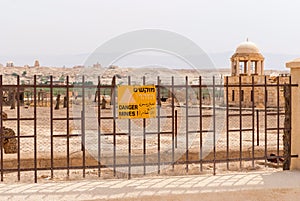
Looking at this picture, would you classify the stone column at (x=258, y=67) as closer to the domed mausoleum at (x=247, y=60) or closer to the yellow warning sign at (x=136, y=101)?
the domed mausoleum at (x=247, y=60)

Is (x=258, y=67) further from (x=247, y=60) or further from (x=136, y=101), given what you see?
(x=136, y=101)

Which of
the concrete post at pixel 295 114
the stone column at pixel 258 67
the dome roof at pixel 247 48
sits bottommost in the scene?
the concrete post at pixel 295 114

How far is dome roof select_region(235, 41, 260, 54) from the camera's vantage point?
1451 inches

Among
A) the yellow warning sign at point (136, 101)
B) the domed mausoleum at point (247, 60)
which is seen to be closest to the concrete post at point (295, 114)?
the yellow warning sign at point (136, 101)

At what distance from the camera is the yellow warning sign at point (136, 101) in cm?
600

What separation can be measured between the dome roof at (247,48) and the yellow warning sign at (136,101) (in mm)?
32157

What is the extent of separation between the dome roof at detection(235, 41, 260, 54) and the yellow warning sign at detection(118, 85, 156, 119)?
32157mm

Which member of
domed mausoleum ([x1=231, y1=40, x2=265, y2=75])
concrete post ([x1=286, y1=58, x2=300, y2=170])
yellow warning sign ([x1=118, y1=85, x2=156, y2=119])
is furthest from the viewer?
domed mausoleum ([x1=231, y1=40, x2=265, y2=75])

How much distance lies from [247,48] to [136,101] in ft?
107

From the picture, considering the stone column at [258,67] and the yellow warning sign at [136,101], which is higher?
the stone column at [258,67]

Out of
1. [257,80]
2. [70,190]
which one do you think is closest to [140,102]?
[70,190]

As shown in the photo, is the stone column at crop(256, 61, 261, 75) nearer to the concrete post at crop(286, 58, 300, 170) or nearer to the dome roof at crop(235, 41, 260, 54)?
the dome roof at crop(235, 41, 260, 54)

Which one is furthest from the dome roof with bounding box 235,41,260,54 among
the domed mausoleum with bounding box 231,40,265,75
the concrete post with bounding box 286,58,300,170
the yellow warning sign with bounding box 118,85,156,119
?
the yellow warning sign with bounding box 118,85,156,119

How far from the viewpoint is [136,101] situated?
6.07 metres
